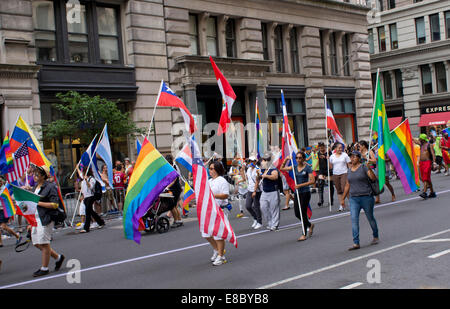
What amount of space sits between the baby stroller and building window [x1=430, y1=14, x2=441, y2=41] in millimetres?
37447

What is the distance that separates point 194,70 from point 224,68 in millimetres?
1889

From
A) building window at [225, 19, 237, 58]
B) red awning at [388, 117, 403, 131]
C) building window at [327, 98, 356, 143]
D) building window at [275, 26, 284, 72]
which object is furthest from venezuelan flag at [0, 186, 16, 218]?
red awning at [388, 117, 403, 131]

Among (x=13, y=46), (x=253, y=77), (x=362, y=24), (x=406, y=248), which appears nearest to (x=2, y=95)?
(x=13, y=46)

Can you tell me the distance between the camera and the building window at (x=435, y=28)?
146 feet

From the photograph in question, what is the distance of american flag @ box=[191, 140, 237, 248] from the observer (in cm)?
887

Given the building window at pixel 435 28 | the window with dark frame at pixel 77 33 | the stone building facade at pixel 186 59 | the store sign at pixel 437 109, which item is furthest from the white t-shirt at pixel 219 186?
the building window at pixel 435 28

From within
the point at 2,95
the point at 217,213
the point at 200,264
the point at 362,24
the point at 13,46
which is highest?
the point at 362,24

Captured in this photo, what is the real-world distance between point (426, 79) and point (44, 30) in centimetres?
3394

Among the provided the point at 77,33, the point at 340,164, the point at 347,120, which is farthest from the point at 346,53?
the point at 340,164

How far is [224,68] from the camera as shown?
85.7ft

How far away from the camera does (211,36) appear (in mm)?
27156

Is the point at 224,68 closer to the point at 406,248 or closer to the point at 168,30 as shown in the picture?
the point at 168,30

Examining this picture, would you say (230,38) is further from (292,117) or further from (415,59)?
(415,59)
